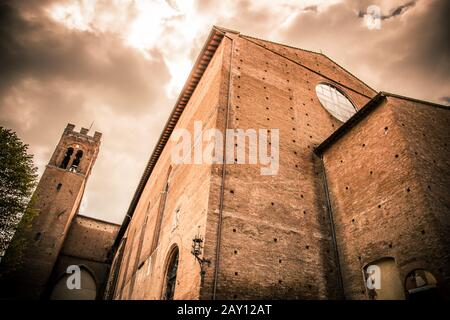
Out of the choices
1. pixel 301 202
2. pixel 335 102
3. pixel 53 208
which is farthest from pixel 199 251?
pixel 53 208

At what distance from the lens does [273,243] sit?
7684mm

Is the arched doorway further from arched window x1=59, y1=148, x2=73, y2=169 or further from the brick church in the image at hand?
the brick church

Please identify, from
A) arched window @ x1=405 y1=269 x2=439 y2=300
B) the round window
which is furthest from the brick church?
the round window

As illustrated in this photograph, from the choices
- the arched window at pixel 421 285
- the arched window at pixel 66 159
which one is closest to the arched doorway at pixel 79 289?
the arched window at pixel 66 159

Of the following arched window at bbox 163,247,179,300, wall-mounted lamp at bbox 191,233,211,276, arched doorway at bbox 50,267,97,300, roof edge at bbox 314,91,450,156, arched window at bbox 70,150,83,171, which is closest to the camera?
wall-mounted lamp at bbox 191,233,211,276

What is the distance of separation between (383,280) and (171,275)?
19.3 feet

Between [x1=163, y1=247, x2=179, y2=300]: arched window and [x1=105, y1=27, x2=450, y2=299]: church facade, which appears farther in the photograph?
[x1=163, y1=247, x2=179, y2=300]: arched window

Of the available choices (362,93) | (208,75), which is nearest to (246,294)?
(208,75)

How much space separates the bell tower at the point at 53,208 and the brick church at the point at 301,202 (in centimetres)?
1396

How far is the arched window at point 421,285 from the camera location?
5.68 m

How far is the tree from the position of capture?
14570mm

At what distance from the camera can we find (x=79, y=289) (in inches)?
1036

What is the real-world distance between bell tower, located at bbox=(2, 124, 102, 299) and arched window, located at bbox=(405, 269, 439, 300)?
1924 cm
